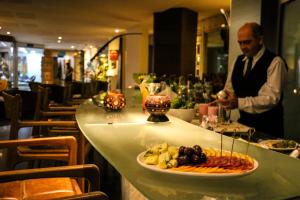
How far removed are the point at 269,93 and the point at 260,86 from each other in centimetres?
15

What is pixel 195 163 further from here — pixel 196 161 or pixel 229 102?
pixel 229 102

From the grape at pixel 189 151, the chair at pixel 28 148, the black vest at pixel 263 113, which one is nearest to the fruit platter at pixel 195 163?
the grape at pixel 189 151

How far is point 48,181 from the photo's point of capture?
1.85 meters

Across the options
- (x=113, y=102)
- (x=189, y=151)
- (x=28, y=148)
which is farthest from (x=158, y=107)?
(x=28, y=148)

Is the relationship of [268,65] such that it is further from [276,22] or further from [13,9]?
[13,9]

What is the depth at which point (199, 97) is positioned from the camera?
290 centimetres

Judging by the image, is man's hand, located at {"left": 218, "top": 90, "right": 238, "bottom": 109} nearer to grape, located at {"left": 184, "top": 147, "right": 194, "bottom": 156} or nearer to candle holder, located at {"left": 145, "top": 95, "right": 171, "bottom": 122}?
candle holder, located at {"left": 145, "top": 95, "right": 171, "bottom": 122}

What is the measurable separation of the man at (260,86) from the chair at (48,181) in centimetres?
127

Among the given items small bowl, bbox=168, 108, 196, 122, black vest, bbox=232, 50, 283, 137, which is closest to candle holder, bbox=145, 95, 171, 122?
small bowl, bbox=168, 108, 196, 122

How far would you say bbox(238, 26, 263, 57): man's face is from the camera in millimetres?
2670

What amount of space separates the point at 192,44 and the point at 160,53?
2.68 feet

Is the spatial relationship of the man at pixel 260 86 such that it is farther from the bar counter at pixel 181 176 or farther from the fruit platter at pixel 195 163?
the fruit platter at pixel 195 163

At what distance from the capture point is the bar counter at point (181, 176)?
35.2 inches

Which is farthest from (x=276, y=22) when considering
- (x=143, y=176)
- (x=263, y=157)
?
(x=143, y=176)
